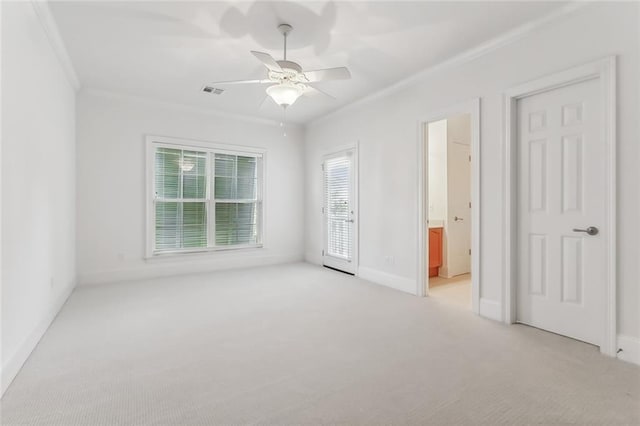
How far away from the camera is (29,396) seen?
186 centimetres

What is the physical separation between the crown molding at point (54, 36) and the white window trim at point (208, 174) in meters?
1.30

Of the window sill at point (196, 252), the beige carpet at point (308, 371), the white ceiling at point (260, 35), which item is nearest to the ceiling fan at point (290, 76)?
the white ceiling at point (260, 35)

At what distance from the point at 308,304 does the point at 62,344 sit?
2.25 metres

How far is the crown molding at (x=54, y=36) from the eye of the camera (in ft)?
8.42

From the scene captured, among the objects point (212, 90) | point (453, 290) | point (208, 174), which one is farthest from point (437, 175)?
point (208, 174)

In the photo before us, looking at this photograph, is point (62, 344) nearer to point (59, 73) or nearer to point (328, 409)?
point (328, 409)

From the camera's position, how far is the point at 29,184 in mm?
2525

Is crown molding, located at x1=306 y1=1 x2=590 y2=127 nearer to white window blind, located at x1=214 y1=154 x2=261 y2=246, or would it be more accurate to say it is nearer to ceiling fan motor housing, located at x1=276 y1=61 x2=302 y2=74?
ceiling fan motor housing, located at x1=276 y1=61 x2=302 y2=74

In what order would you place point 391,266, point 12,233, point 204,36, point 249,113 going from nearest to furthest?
point 12,233, point 204,36, point 391,266, point 249,113

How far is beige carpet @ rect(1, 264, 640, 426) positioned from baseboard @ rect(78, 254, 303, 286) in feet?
4.31

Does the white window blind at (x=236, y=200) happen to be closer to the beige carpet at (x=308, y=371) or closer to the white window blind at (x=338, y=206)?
the white window blind at (x=338, y=206)

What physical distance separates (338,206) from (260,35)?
3148 millimetres

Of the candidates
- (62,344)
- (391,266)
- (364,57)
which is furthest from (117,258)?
(364,57)

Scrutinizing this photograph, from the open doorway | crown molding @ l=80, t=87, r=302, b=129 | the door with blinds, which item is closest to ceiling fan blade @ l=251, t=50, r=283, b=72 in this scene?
the door with blinds
